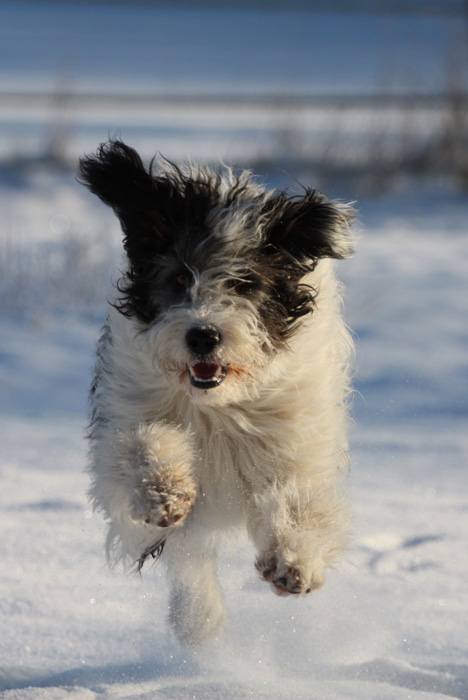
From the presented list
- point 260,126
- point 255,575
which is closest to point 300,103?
point 260,126

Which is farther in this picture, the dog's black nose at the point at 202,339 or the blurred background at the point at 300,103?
the blurred background at the point at 300,103

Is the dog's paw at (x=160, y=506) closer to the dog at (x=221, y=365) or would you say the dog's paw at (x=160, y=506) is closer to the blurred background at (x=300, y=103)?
the dog at (x=221, y=365)

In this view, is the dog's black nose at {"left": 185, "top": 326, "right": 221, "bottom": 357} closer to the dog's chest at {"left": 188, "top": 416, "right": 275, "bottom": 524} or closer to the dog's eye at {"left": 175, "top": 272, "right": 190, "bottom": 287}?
the dog's eye at {"left": 175, "top": 272, "right": 190, "bottom": 287}

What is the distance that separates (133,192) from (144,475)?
102 centimetres

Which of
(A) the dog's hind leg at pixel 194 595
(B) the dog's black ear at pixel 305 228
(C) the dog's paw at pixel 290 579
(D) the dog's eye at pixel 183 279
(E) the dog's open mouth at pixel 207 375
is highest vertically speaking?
(B) the dog's black ear at pixel 305 228

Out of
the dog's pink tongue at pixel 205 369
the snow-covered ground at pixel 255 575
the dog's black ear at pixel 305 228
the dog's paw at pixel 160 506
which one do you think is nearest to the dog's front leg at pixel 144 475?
the dog's paw at pixel 160 506

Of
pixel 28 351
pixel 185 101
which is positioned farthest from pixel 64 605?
pixel 185 101

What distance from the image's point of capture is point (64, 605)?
3527 mm

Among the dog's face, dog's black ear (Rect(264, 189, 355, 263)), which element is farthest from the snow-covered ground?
dog's black ear (Rect(264, 189, 355, 263))

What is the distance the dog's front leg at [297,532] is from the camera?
2.80 metres

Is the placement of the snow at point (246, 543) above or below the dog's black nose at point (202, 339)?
below

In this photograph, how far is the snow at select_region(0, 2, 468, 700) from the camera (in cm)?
321

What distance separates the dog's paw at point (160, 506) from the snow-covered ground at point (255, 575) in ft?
1.89

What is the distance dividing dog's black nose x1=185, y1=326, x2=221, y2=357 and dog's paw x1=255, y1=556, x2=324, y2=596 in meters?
0.70
